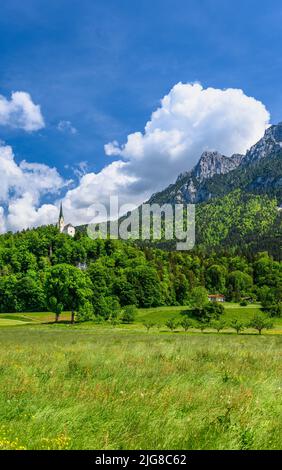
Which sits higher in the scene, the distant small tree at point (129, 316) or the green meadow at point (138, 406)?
the green meadow at point (138, 406)

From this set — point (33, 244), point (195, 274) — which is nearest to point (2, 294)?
point (33, 244)

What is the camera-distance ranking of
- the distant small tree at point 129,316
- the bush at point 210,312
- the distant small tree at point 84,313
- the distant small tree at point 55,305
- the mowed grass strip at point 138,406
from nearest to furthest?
the mowed grass strip at point 138,406, the distant small tree at point 55,305, the distant small tree at point 129,316, the distant small tree at point 84,313, the bush at point 210,312

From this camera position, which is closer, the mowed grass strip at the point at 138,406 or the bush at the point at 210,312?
the mowed grass strip at the point at 138,406

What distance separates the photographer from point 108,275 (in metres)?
137

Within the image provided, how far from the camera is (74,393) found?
324 inches

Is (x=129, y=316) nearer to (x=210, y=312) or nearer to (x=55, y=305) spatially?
(x=55, y=305)

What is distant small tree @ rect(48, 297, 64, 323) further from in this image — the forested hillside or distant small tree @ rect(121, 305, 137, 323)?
distant small tree @ rect(121, 305, 137, 323)

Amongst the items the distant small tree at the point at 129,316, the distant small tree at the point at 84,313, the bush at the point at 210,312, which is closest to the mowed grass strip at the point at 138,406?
the distant small tree at the point at 129,316

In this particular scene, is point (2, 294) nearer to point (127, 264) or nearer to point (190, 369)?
point (127, 264)

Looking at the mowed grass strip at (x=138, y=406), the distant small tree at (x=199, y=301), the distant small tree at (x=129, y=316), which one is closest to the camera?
the mowed grass strip at (x=138, y=406)

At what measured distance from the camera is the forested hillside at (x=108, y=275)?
100875mm

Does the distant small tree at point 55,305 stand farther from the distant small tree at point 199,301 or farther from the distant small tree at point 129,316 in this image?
the distant small tree at point 199,301

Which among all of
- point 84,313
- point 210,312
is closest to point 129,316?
point 84,313

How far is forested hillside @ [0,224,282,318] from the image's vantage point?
331 feet
